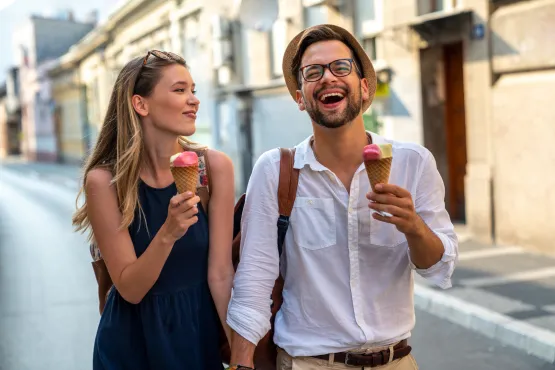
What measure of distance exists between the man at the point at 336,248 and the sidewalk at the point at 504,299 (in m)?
3.78

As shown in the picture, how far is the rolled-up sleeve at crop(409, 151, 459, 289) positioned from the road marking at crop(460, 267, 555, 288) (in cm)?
565

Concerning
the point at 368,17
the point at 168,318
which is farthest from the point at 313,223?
the point at 368,17

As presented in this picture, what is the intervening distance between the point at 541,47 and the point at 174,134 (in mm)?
8322

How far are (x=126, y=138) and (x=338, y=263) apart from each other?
3.27 feet

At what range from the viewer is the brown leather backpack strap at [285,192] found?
2.34 m

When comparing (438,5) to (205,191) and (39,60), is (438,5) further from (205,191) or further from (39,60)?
(39,60)

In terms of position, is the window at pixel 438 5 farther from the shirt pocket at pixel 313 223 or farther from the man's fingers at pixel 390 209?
the man's fingers at pixel 390 209

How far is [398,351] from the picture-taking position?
2348 mm

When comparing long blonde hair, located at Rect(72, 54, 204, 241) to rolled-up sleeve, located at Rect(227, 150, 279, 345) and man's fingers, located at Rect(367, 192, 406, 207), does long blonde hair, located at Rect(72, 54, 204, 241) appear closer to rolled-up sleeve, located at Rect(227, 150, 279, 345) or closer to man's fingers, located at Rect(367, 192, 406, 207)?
rolled-up sleeve, located at Rect(227, 150, 279, 345)

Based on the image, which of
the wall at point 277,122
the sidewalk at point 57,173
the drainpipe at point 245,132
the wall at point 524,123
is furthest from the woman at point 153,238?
the sidewalk at point 57,173

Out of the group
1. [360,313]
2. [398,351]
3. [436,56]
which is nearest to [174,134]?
[360,313]

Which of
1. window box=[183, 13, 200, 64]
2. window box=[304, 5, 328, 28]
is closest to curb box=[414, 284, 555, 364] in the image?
window box=[304, 5, 328, 28]

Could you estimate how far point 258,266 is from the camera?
2355 mm

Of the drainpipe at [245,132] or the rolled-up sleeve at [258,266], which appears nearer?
the rolled-up sleeve at [258,266]
